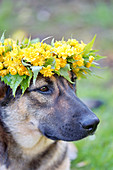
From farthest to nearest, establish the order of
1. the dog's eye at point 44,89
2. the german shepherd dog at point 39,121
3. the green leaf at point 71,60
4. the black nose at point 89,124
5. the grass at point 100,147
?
the grass at point 100,147, the green leaf at point 71,60, the dog's eye at point 44,89, the german shepherd dog at point 39,121, the black nose at point 89,124

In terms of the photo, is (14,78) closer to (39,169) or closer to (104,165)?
(39,169)

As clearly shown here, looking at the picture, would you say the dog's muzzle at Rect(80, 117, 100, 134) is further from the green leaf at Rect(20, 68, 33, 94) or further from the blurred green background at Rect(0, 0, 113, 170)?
the blurred green background at Rect(0, 0, 113, 170)

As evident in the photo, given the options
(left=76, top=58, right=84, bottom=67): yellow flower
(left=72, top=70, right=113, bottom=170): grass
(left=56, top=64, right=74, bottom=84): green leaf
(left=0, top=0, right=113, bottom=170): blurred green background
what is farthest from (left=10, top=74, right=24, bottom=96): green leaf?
(left=0, top=0, right=113, bottom=170): blurred green background

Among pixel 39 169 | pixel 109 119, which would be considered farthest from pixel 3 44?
pixel 109 119

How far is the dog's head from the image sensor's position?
3066mm

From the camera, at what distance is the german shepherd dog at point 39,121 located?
309 cm

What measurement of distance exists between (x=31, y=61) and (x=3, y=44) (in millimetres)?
488

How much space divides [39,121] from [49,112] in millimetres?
168

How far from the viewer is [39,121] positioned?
3.23 meters

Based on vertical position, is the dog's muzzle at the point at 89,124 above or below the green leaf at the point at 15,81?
below

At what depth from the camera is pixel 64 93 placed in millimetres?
3221

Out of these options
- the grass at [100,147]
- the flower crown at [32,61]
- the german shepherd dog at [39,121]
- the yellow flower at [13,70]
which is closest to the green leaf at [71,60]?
the flower crown at [32,61]

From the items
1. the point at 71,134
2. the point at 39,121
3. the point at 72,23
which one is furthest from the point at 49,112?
the point at 72,23

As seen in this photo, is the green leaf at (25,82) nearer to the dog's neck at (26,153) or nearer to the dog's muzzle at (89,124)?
the dog's neck at (26,153)
